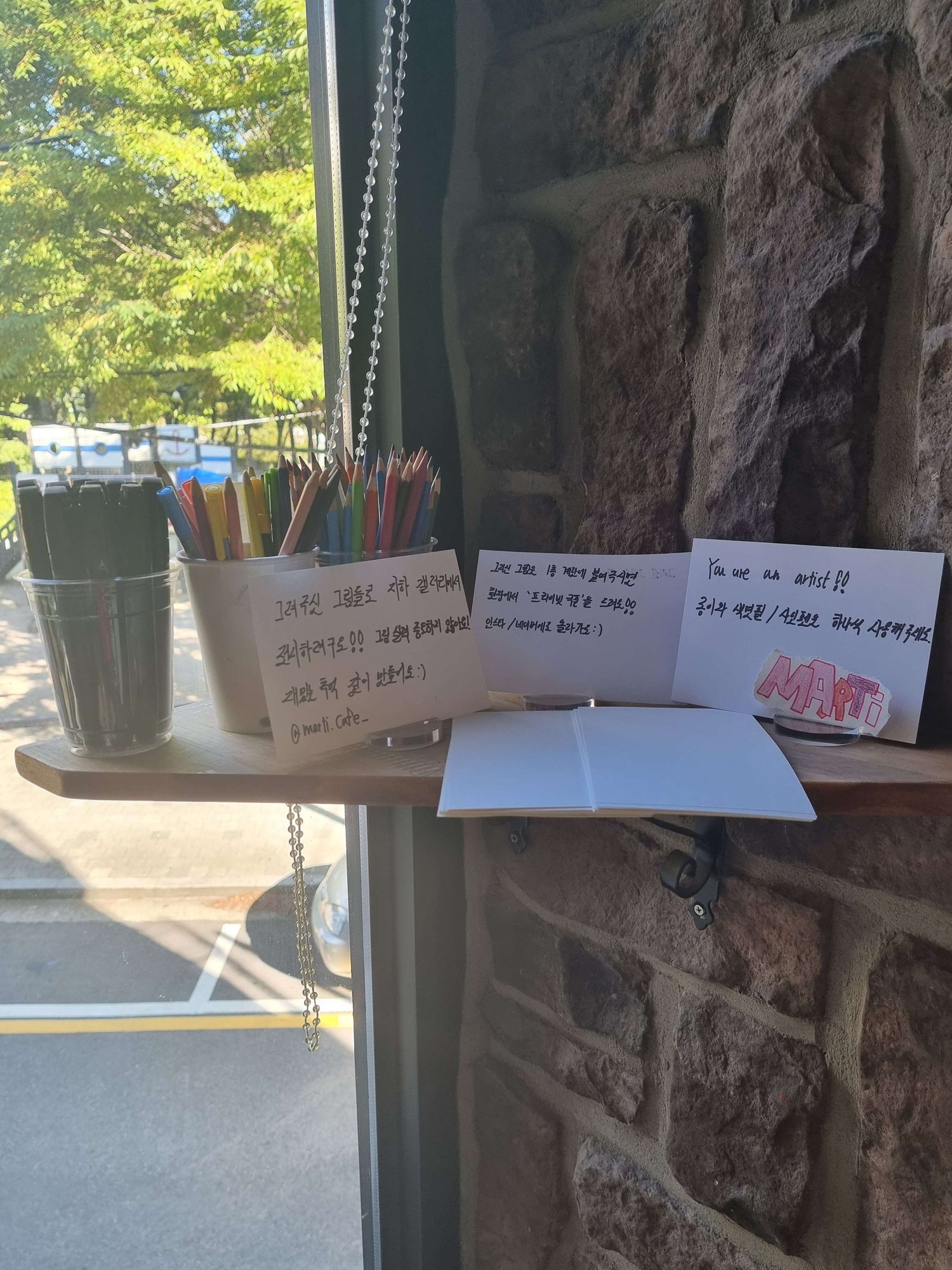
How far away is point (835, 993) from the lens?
67cm

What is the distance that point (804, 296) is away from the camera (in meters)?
0.62

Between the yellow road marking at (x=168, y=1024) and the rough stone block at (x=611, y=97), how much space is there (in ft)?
3.05

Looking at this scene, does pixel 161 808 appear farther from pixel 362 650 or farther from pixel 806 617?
pixel 806 617

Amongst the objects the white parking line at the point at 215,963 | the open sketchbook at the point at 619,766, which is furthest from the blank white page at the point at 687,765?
the white parking line at the point at 215,963

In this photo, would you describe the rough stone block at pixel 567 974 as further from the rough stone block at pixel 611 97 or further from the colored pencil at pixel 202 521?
the rough stone block at pixel 611 97

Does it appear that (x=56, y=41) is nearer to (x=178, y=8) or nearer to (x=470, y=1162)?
(x=178, y=8)

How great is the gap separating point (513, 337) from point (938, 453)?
1.27 ft

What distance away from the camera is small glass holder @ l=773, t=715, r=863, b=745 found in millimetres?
615

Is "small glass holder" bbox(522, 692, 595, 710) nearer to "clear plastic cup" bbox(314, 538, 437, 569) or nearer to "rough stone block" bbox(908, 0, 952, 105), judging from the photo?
"clear plastic cup" bbox(314, 538, 437, 569)

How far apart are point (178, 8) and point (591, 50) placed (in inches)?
15.1

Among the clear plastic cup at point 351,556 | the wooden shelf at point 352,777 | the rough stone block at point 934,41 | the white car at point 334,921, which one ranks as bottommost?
the white car at point 334,921

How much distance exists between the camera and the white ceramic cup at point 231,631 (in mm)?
619

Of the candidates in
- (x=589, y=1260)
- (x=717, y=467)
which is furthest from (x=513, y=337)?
(x=589, y=1260)

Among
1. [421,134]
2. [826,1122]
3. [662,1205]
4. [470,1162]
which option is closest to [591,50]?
[421,134]
